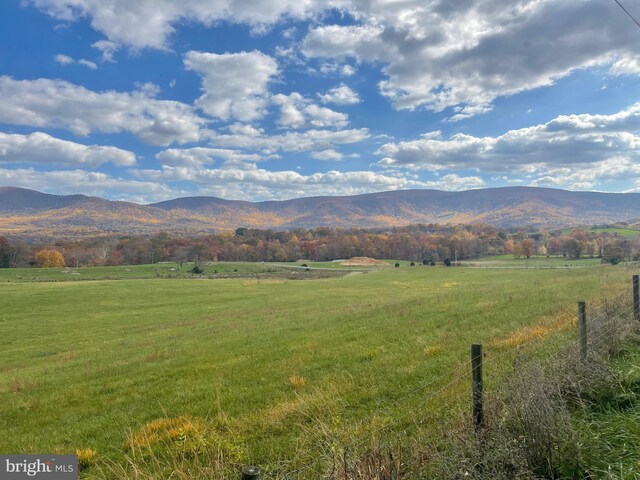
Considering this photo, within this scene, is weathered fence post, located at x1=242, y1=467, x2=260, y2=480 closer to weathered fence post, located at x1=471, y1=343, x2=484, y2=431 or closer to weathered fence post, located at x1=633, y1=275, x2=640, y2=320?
weathered fence post, located at x1=471, y1=343, x2=484, y2=431

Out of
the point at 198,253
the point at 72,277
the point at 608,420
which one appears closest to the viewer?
the point at 608,420

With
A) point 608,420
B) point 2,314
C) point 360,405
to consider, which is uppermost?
point 608,420

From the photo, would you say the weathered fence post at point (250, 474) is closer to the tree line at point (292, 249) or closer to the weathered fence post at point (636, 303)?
the weathered fence post at point (636, 303)

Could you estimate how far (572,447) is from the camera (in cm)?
480

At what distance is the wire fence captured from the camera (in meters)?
4.71

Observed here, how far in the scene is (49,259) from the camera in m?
130

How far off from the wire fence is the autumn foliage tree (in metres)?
146

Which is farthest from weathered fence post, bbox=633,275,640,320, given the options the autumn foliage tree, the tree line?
the autumn foliage tree

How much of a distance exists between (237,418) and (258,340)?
1053cm

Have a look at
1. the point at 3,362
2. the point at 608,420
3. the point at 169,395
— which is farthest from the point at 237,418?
the point at 3,362

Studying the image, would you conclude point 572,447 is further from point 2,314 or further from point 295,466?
point 2,314

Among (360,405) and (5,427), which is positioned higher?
(360,405)

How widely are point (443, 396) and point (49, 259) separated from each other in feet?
490

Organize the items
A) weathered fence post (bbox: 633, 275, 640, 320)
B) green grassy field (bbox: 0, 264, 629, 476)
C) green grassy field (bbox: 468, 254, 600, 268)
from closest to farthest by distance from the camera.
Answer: green grassy field (bbox: 0, 264, 629, 476)
weathered fence post (bbox: 633, 275, 640, 320)
green grassy field (bbox: 468, 254, 600, 268)
